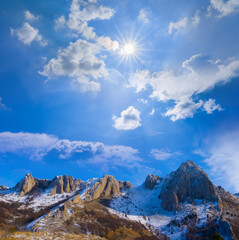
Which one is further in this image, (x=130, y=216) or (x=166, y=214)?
(x=166, y=214)

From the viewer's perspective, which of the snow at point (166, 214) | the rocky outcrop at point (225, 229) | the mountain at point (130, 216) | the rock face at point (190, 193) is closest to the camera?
the mountain at point (130, 216)

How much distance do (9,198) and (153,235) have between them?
537 feet

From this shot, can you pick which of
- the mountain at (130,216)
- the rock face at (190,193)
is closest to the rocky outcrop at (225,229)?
the mountain at (130,216)

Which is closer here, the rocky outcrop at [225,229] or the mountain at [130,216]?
the mountain at [130,216]

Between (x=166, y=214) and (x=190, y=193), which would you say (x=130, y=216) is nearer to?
(x=166, y=214)

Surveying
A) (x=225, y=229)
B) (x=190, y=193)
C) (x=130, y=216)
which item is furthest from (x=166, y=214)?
(x=225, y=229)

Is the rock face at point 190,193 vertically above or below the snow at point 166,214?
above

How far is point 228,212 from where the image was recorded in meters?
154

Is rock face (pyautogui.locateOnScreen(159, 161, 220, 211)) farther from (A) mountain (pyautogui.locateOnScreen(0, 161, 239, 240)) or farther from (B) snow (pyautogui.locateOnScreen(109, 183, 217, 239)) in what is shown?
(B) snow (pyautogui.locateOnScreen(109, 183, 217, 239))

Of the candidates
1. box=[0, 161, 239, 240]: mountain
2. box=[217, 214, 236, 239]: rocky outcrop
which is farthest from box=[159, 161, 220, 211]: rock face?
box=[217, 214, 236, 239]: rocky outcrop

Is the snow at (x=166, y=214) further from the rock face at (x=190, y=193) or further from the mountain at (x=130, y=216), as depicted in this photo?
the rock face at (x=190, y=193)

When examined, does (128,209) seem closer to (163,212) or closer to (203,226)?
(163,212)

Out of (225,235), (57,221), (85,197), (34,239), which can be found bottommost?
(225,235)

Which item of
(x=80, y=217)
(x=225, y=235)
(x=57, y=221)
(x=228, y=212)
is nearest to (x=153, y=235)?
(x=225, y=235)
